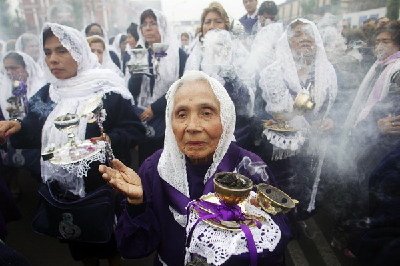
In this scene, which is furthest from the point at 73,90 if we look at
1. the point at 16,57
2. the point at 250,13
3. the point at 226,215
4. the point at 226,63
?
the point at 250,13

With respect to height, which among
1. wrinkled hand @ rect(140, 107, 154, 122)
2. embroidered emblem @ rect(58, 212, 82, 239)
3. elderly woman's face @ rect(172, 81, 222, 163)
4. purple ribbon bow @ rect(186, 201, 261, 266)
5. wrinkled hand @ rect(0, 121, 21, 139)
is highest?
elderly woman's face @ rect(172, 81, 222, 163)

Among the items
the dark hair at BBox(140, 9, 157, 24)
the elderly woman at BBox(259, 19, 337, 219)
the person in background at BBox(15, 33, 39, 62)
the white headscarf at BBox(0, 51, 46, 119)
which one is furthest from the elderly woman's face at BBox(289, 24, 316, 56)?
the person in background at BBox(15, 33, 39, 62)

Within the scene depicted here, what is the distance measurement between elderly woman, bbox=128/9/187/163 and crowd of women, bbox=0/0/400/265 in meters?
0.02

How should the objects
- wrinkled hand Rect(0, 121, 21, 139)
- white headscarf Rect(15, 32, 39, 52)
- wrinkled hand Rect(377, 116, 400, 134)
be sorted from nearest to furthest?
wrinkled hand Rect(0, 121, 21, 139) → wrinkled hand Rect(377, 116, 400, 134) → white headscarf Rect(15, 32, 39, 52)

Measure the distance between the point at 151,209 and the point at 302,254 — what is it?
2623 mm

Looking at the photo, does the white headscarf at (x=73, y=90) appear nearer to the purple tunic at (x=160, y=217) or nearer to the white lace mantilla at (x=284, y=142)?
the purple tunic at (x=160, y=217)

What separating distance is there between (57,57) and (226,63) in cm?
203

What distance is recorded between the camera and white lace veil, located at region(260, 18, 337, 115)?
344 centimetres

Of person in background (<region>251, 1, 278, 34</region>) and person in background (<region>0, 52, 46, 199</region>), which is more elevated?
person in background (<region>251, 1, 278, 34</region>)

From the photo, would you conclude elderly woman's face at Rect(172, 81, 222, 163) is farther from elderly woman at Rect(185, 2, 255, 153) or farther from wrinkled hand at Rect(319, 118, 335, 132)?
wrinkled hand at Rect(319, 118, 335, 132)

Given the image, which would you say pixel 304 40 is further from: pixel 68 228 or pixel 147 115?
pixel 68 228

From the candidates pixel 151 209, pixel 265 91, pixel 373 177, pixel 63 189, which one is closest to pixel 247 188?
pixel 151 209

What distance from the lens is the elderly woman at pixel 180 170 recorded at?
1.62 m

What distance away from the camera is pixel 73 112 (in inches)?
107
